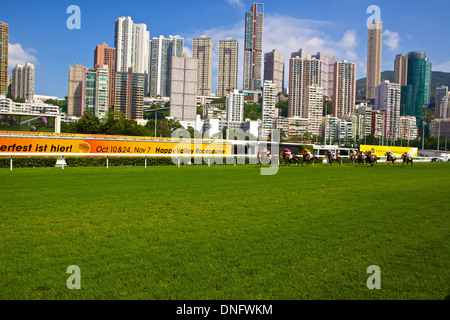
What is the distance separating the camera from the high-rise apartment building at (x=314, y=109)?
582 ft

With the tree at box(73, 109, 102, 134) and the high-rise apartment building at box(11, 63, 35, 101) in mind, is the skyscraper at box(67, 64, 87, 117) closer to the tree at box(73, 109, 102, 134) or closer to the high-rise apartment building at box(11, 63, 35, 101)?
the tree at box(73, 109, 102, 134)

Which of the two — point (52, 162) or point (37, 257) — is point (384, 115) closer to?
point (52, 162)

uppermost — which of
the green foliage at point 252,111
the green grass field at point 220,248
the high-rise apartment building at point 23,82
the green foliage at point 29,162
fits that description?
the high-rise apartment building at point 23,82

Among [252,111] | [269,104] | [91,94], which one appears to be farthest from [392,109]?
[91,94]

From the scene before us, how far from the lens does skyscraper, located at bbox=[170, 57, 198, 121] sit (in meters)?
80.0

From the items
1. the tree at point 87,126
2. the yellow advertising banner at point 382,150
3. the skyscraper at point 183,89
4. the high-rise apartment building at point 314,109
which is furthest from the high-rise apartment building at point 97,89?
the high-rise apartment building at point 314,109

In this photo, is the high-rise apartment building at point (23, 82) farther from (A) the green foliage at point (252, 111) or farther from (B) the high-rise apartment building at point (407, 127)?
(B) the high-rise apartment building at point (407, 127)

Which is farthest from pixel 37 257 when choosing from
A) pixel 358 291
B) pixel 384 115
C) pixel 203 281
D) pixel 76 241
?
pixel 384 115

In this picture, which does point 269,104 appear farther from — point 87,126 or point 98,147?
point 98,147

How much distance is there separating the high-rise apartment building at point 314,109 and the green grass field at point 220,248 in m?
174

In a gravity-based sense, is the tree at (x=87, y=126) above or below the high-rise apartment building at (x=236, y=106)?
below

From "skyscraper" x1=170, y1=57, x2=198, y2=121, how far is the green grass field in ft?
236

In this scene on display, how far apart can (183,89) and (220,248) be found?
3073 inches

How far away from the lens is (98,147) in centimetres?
2877
